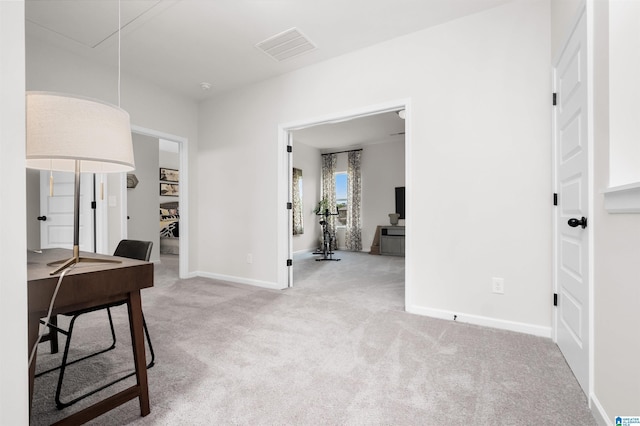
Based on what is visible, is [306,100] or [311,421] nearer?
[311,421]

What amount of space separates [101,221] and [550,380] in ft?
14.7

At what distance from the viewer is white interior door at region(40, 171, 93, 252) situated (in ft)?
10.6

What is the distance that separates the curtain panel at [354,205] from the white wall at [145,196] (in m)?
4.46

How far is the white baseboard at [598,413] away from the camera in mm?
1184

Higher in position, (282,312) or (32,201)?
(32,201)

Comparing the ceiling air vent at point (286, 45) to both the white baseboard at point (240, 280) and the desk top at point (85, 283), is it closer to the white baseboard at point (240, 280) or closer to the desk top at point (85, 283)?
the desk top at point (85, 283)

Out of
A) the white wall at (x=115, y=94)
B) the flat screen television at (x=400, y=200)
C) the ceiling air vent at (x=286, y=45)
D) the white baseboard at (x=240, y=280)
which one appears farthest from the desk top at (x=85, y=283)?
the flat screen television at (x=400, y=200)

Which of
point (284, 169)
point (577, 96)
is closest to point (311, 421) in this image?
point (577, 96)

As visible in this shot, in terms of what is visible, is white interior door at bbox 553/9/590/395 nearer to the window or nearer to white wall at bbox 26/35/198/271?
white wall at bbox 26/35/198/271

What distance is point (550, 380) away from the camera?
1.61m

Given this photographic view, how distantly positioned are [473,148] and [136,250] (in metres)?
2.75

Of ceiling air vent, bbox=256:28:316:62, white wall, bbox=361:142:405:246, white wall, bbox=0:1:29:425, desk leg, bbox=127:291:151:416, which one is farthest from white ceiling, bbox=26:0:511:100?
white wall, bbox=361:142:405:246

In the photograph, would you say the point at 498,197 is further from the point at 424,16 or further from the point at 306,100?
the point at 306,100

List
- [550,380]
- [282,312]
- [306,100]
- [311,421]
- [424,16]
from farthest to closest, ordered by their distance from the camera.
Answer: [306,100] → [282,312] → [424,16] → [550,380] → [311,421]
